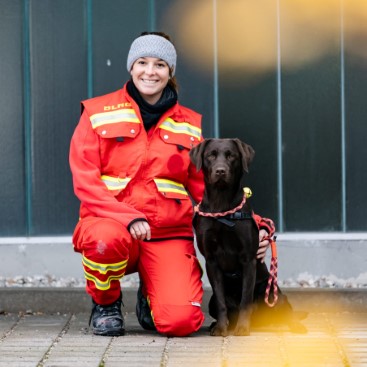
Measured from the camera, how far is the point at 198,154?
5.92m

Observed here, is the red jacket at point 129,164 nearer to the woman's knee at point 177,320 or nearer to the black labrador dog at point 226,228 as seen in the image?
the black labrador dog at point 226,228

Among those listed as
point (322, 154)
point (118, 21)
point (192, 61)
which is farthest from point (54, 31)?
point (322, 154)

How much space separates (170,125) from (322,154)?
155 centimetres

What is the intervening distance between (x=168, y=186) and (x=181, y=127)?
14.5 inches

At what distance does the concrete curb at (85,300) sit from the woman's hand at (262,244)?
85cm

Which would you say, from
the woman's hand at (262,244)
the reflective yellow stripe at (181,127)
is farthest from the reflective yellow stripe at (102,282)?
the reflective yellow stripe at (181,127)

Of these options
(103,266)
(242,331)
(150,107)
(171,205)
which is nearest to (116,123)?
(150,107)

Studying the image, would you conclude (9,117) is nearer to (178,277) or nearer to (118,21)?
(118,21)

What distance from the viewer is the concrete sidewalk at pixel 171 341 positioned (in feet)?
17.2

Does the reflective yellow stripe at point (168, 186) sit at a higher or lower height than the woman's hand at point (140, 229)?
higher

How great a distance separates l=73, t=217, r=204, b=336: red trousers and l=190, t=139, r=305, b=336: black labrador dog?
0.55ft

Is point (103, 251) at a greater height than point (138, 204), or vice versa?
point (138, 204)

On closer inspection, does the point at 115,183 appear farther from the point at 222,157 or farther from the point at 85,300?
the point at 85,300

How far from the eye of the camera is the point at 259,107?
24.2ft
